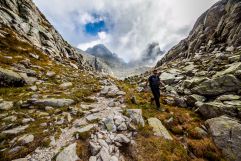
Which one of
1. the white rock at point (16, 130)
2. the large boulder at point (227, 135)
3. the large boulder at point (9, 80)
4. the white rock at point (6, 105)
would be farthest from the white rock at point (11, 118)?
the large boulder at point (227, 135)

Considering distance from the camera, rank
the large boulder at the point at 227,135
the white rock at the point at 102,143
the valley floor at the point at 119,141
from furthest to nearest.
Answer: the large boulder at the point at 227,135 → the white rock at the point at 102,143 → the valley floor at the point at 119,141

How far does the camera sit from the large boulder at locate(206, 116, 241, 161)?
9.09 meters

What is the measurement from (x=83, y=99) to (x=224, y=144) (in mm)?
13008

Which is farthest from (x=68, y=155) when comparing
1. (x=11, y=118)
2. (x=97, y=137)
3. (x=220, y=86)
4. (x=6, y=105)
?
(x=220, y=86)

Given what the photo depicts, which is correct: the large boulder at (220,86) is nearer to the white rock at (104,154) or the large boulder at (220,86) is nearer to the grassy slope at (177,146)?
the grassy slope at (177,146)

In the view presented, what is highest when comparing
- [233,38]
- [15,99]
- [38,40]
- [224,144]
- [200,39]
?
[200,39]

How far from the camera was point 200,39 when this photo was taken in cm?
7200

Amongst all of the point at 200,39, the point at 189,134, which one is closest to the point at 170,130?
the point at 189,134

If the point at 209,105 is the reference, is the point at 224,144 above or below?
below

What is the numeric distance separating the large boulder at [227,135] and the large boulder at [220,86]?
15.5ft

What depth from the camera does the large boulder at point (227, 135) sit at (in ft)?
29.8

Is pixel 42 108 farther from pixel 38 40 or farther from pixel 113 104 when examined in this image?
pixel 38 40

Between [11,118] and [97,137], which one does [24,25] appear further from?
[97,137]

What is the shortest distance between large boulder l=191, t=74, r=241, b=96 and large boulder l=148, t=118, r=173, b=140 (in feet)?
23.6
